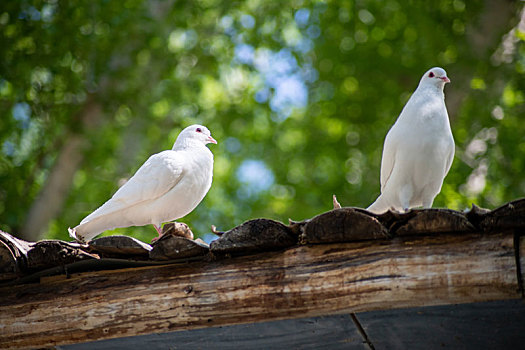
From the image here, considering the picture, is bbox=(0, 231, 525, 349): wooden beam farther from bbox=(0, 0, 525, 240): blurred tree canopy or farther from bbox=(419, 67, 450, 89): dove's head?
bbox=(0, 0, 525, 240): blurred tree canopy

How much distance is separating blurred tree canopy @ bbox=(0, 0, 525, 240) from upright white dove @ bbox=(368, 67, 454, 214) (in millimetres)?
5250

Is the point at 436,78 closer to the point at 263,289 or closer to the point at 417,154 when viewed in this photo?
the point at 417,154

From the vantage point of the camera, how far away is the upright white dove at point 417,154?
14.4ft

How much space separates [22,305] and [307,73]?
979cm

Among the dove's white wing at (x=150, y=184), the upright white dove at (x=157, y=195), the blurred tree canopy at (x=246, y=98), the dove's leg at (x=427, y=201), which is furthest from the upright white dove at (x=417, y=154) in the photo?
the blurred tree canopy at (x=246, y=98)

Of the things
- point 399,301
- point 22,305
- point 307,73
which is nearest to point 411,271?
point 399,301

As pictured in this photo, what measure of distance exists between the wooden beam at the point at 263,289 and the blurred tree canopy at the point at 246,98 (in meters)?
6.14

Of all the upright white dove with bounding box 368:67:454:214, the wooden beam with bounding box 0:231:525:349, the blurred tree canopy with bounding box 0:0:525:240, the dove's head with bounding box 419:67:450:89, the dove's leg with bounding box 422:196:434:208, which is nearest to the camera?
the wooden beam with bounding box 0:231:525:349

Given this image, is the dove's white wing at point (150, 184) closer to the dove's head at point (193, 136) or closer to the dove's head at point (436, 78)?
the dove's head at point (193, 136)

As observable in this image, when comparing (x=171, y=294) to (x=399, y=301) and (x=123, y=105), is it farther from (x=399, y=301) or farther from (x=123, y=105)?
(x=123, y=105)

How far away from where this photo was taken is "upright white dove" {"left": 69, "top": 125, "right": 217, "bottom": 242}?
4.62m

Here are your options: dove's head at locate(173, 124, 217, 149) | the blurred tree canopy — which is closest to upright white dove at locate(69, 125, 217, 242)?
dove's head at locate(173, 124, 217, 149)

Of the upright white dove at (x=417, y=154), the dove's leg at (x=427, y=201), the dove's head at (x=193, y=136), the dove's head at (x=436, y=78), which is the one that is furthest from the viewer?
the dove's head at (x=193, y=136)

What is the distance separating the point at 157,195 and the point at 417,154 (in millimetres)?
1820
